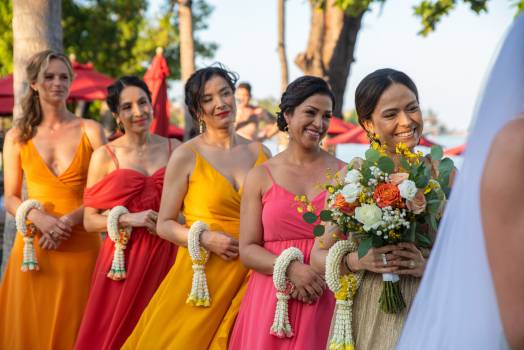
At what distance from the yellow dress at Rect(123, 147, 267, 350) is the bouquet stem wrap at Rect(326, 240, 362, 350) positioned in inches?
65.6

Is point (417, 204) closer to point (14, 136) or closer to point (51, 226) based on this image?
point (51, 226)

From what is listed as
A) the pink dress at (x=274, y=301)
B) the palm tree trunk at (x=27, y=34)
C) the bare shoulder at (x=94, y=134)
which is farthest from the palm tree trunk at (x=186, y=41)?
the pink dress at (x=274, y=301)

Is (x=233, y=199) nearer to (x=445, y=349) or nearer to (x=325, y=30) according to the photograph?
(x=445, y=349)

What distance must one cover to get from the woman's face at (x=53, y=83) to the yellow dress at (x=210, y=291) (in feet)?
5.35

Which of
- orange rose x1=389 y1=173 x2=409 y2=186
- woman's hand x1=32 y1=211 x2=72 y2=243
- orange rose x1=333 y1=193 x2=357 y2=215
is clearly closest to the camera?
orange rose x1=389 y1=173 x2=409 y2=186

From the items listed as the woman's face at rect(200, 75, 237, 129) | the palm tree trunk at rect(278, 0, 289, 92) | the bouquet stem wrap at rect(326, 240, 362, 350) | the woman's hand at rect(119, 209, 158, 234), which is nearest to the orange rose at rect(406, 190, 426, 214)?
the bouquet stem wrap at rect(326, 240, 362, 350)

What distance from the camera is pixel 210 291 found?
5.67 metres

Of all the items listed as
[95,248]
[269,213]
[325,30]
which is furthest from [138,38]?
[269,213]

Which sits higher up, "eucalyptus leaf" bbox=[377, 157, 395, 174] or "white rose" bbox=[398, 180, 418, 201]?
"eucalyptus leaf" bbox=[377, 157, 395, 174]

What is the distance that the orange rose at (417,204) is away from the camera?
3.65m

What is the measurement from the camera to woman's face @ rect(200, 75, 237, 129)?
5.92 m

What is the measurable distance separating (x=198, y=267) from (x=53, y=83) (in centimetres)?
228

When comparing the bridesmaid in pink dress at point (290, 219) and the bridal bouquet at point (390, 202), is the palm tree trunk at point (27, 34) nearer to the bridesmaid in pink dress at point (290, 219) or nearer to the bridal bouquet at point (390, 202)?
the bridesmaid in pink dress at point (290, 219)

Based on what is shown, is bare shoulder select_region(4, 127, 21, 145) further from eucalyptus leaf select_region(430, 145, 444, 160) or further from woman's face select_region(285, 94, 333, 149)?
eucalyptus leaf select_region(430, 145, 444, 160)
